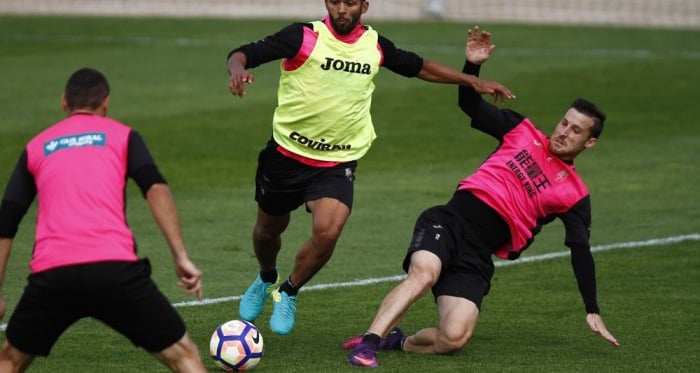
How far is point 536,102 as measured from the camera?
23.0m

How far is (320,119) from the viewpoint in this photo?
10.4m

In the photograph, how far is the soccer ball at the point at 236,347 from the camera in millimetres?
9109

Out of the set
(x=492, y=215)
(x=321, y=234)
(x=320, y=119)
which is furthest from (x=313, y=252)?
(x=492, y=215)

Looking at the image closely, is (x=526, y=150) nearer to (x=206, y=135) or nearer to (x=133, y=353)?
(x=133, y=353)

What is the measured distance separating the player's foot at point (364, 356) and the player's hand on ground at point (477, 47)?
239 centimetres

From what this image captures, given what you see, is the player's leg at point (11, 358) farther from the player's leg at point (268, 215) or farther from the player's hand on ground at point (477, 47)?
the player's hand on ground at point (477, 47)

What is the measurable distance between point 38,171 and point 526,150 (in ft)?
13.0

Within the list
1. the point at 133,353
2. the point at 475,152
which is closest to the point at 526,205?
the point at 133,353

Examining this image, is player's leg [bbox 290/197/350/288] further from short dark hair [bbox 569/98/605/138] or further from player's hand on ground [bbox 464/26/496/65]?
short dark hair [bbox 569/98/605/138]

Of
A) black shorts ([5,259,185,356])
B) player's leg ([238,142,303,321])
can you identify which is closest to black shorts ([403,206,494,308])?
player's leg ([238,142,303,321])

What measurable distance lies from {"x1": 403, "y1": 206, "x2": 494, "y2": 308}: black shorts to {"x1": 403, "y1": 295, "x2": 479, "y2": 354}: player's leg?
78 mm

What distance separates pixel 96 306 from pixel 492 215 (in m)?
3.68

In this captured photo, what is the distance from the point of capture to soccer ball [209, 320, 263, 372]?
Result: 911 centimetres

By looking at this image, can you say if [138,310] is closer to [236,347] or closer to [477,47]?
[236,347]
